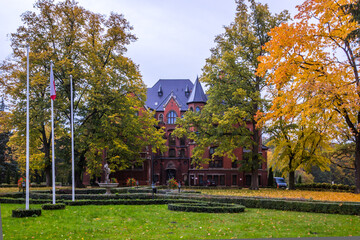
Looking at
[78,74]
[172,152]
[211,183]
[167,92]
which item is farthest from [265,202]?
[167,92]

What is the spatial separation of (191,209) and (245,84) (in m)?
19.9

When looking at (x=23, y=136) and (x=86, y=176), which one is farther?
(x=86, y=176)

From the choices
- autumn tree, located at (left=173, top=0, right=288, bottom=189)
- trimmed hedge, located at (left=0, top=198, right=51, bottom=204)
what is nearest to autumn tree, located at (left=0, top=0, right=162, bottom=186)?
autumn tree, located at (left=173, top=0, right=288, bottom=189)

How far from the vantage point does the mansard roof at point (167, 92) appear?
205 feet

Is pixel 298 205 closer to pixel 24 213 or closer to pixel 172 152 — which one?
pixel 24 213

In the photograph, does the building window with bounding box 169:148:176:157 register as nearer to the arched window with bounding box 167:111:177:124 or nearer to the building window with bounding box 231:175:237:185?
the arched window with bounding box 167:111:177:124

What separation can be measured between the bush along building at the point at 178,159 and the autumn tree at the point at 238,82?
40.9 feet

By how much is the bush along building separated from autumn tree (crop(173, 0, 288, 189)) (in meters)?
12.5

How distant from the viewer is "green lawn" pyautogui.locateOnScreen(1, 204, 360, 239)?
1070cm

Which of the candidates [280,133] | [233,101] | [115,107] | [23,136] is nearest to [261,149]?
[280,133]

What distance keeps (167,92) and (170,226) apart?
53333mm

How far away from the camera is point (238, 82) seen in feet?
111

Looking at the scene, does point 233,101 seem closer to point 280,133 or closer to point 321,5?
point 280,133

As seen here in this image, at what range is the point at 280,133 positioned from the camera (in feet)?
119
